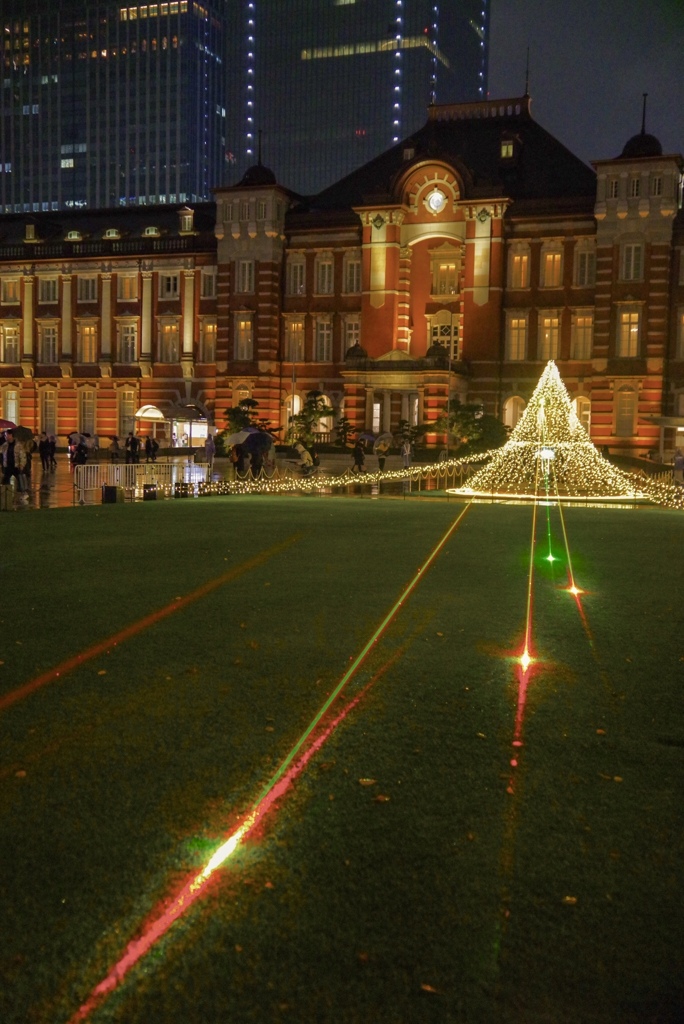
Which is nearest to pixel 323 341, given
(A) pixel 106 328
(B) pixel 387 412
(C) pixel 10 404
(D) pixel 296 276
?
(D) pixel 296 276

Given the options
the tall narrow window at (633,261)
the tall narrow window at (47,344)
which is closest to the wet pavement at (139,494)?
the tall narrow window at (47,344)

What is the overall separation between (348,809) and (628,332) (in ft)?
134

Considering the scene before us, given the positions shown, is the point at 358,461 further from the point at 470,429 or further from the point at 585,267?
the point at 585,267

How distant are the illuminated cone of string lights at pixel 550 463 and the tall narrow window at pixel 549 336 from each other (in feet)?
31.4

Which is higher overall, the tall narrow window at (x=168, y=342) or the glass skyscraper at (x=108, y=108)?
the glass skyscraper at (x=108, y=108)

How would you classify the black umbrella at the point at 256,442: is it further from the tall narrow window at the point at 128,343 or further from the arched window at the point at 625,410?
the tall narrow window at the point at 128,343

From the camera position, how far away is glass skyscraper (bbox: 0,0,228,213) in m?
118

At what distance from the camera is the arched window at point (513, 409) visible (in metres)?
44.8

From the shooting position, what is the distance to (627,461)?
126ft

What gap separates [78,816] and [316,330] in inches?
1774

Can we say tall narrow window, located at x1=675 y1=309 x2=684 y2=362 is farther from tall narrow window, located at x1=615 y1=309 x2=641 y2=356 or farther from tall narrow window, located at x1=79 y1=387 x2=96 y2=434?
tall narrow window, located at x1=79 y1=387 x2=96 y2=434

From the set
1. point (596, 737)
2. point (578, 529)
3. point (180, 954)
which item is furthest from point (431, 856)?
point (578, 529)

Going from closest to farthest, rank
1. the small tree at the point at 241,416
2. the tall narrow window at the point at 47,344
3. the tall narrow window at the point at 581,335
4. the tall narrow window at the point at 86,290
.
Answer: the tall narrow window at the point at 581,335 → the small tree at the point at 241,416 → the tall narrow window at the point at 86,290 → the tall narrow window at the point at 47,344

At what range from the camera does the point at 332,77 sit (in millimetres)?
116000
